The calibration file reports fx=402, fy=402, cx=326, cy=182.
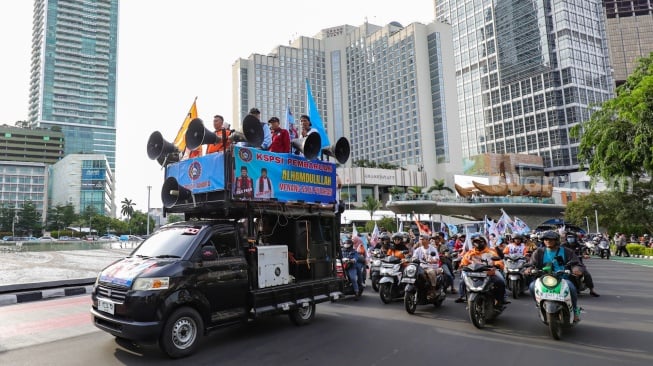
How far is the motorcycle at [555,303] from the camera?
6.03m

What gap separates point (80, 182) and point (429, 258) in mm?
126433

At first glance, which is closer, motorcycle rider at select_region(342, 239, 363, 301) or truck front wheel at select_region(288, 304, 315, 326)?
truck front wheel at select_region(288, 304, 315, 326)

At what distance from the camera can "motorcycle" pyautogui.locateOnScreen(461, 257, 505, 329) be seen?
6863 millimetres

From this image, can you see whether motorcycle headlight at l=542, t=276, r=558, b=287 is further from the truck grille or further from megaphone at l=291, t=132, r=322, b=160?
the truck grille

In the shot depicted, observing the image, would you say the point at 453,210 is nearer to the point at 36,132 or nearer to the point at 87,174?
the point at 87,174

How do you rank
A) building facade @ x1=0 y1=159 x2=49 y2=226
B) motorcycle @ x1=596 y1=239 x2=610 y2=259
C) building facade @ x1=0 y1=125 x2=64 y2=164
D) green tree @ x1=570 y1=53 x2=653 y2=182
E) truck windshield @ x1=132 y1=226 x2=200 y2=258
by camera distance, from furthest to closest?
building facade @ x1=0 y1=125 x2=64 y2=164 < building facade @ x1=0 y1=159 x2=49 y2=226 < motorcycle @ x1=596 y1=239 x2=610 y2=259 < green tree @ x1=570 y1=53 x2=653 y2=182 < truck windshield @ x1=132 y1=226 x2=200 y2=258

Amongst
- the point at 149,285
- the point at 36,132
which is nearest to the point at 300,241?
the point at 149,285

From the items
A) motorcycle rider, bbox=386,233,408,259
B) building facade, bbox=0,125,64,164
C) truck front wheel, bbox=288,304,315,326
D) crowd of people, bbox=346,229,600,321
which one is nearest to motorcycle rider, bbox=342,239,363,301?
crowd of people, bbox=346,229,600,321

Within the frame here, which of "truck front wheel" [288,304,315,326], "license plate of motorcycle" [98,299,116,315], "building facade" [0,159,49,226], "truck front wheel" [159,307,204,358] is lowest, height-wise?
"truck front wheel" [288,304,315,326]

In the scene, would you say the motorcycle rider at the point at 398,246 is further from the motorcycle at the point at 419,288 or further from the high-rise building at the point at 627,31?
the high-rise building at the point at 627,31

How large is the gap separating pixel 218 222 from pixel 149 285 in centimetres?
154

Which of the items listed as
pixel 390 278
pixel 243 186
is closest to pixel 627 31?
pixel 390 278

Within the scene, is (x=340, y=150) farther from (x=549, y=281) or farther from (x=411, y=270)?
(x=549, y=281)

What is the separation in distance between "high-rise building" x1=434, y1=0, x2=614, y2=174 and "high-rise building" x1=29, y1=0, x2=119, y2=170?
118210mm
